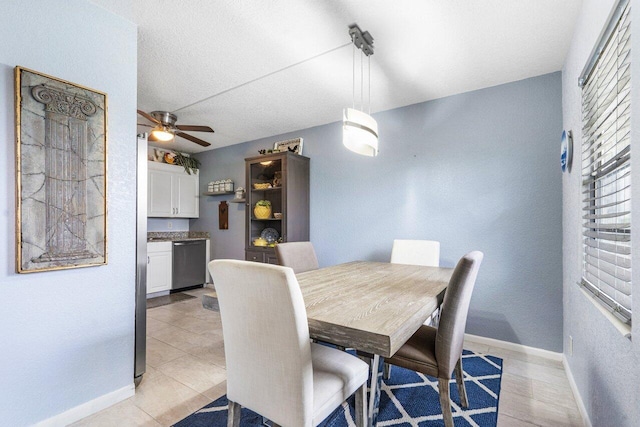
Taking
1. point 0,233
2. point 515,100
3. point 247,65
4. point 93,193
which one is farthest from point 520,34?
point 0,233

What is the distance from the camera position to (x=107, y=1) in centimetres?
172

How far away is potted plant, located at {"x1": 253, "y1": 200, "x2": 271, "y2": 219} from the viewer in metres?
3.91

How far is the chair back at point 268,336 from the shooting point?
95 cm

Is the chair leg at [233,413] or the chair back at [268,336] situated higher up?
the chair back at [268,336]

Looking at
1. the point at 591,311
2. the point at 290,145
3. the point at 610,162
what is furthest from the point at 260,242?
the point at 610,162

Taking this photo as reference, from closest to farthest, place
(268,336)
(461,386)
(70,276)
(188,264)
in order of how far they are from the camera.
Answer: (268,336) < (70,276) < (461,386) < (188,264)

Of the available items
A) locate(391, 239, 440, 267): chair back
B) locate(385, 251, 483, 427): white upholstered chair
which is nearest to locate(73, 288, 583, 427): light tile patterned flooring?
locate(385, 251, 483, 427): white upholstered chair

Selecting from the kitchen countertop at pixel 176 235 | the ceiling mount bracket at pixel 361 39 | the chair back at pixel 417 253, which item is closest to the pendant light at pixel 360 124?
the ceiling mount bracket at pixel 361 39

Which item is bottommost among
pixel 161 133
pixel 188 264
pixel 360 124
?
pixel 188 264

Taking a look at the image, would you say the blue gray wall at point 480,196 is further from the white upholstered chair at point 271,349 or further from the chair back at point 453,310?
the white upholstered chair at point 271,349

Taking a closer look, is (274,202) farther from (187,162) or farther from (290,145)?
(187,162)

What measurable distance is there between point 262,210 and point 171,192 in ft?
6.50

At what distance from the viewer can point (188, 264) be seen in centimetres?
480

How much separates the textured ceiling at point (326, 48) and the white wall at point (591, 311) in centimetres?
29
